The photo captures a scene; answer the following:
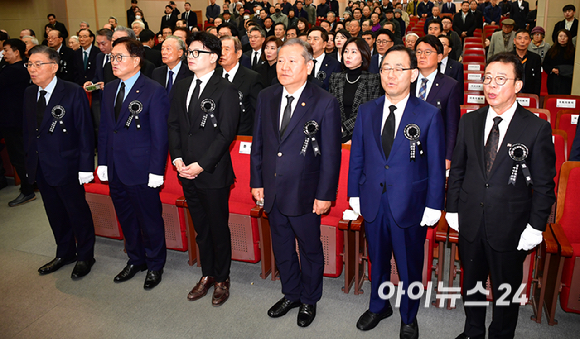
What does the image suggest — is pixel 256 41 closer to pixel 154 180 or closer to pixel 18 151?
pixel 18 151

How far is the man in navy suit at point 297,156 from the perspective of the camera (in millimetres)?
2422

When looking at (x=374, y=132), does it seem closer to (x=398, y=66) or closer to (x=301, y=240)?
(x=398, y=66)

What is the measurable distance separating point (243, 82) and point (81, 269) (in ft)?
6.79

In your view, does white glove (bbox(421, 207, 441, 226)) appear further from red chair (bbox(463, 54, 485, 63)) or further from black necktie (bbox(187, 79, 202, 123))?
red chair (bbox(463, 54, 485, 63))

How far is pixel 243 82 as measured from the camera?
3945mm

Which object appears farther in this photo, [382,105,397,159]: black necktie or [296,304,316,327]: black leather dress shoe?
[296,304,316,327]: black leather dress shoe

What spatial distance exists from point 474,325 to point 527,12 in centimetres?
1262

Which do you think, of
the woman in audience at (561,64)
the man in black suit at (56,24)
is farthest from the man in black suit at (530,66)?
the man in black suit at (56,24)

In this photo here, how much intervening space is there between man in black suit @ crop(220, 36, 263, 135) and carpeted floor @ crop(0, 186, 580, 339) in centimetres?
132

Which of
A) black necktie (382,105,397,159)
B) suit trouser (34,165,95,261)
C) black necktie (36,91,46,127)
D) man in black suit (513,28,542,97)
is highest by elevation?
man in black suit (513,28,542,97)

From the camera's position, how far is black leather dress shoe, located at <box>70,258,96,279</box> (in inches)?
131

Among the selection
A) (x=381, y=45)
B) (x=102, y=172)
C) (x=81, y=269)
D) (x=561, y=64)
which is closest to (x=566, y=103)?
(x=381, y=45)

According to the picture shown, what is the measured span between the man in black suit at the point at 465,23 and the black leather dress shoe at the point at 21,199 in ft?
33.4

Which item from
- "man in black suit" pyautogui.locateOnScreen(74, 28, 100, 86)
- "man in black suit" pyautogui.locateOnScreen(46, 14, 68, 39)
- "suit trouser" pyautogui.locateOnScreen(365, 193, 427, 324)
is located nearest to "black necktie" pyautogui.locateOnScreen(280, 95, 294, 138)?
"suit trouser" pyautogui.locateOnScreen(365, 193, 427, 324)
